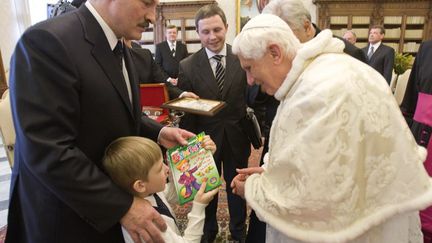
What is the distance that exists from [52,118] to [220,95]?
5.11 ft

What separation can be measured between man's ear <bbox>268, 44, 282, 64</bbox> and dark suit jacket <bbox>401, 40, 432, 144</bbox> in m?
1.32

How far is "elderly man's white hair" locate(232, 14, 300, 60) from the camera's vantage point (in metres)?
1.20


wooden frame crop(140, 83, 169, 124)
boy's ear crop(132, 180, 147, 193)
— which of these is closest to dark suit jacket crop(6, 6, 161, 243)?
boy's ear crop(132, 180, 147, 193)

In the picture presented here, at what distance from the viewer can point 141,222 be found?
1.08m

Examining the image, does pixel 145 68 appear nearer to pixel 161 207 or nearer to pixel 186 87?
pixel 186 87

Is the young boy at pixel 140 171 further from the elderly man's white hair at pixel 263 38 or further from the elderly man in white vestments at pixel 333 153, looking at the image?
the elderly man's white hair at pixel 263 38

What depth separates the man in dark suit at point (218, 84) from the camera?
94.7 inches

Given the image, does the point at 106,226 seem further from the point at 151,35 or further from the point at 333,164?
the point at 151,35

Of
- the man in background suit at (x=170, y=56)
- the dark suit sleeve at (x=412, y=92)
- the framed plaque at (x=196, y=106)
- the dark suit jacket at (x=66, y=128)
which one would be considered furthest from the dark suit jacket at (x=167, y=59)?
the dark suit jacket at (x=66, y=128)

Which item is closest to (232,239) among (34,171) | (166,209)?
(166,209)

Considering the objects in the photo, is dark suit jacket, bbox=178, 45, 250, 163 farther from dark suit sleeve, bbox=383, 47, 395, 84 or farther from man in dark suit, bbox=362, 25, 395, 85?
dark suit sleeve, bbox=383, 47, 395, 84

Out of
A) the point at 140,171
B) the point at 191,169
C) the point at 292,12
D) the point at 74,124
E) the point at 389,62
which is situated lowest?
the point at 389,62

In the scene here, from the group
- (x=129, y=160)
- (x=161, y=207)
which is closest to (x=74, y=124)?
(x=129, y=160)

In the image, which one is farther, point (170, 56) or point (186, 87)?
point (170, 56)
